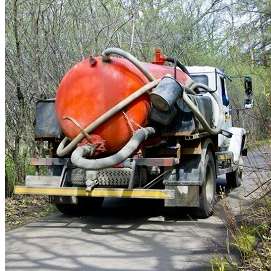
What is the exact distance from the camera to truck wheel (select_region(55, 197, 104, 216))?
8539mm

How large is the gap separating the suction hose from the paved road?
3.09ft

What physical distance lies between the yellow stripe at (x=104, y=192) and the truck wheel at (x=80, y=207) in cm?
138

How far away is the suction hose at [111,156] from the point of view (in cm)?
664

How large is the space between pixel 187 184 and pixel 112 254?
1.86m

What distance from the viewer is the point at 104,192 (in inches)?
273

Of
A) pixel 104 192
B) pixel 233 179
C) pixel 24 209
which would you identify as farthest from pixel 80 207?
pixel 233 179

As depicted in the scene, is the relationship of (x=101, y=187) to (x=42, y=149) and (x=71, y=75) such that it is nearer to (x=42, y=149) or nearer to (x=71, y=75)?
(x=71, y=75)

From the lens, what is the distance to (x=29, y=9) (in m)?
9.82

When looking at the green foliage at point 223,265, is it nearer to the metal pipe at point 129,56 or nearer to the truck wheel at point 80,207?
the metal pipe at point 129,56

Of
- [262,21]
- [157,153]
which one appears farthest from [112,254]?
[262,21]

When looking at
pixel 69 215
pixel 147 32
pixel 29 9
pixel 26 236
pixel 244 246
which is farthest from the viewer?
pixel 147 32

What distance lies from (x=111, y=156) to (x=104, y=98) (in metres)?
0.78

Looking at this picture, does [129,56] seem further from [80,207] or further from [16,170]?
[16,170]

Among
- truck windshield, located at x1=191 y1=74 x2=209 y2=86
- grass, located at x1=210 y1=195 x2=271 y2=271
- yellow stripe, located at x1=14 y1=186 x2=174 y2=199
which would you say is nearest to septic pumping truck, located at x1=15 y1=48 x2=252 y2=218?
yellow stripe, located at x1=14 y1=186 x2=174 y2=199
